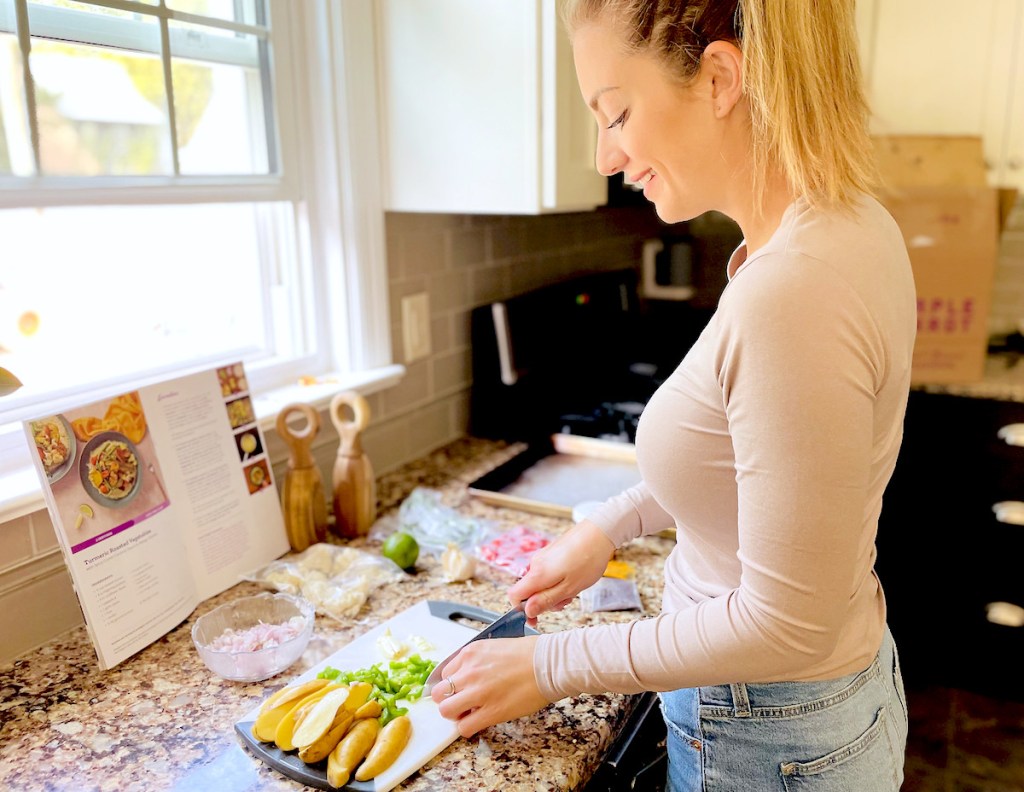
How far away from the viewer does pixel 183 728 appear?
943 millimetres

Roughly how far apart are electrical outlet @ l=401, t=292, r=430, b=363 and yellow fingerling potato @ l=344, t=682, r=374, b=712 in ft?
3.22

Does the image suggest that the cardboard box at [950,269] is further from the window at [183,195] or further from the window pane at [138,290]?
the window pane at [138,290]

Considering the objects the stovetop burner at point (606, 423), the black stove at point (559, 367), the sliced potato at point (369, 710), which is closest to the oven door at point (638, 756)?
the sliced potato at point (369, 710)

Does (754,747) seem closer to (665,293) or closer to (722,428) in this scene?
(722,428)

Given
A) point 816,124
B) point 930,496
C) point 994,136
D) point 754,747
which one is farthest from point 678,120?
point 994,136

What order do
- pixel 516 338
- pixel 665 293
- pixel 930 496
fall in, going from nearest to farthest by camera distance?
1. pixel 516 338
2. pixel 930 496
3. pixel 665 293

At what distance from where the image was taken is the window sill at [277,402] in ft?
3.56

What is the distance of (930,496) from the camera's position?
2.45m

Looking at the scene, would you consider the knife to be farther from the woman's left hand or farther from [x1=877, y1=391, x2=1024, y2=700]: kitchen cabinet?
[x1=877, y1=391, x2=1024, y2=700]: kitchen cabinet

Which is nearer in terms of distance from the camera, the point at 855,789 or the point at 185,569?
the point at 855,789

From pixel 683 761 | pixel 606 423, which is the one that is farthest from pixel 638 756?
pixel 606 423

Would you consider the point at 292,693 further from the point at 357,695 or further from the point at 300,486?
the point at 300,486

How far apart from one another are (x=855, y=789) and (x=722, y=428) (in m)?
0.41

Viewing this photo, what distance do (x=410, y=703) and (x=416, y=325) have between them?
3.34ft
